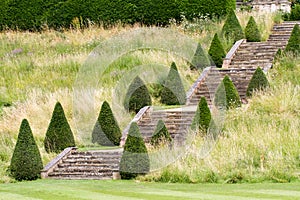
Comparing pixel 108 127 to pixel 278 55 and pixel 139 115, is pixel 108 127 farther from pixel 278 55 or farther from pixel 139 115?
pixel 278 55

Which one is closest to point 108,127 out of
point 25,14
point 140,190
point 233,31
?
point 140,190

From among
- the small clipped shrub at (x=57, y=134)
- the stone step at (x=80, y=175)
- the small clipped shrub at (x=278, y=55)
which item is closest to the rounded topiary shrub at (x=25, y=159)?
the stone step at (x=80, y=175)

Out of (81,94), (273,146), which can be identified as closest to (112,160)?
(273,146)

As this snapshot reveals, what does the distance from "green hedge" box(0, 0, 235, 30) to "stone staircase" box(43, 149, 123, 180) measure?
14.1 metres

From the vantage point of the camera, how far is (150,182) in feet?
47.2

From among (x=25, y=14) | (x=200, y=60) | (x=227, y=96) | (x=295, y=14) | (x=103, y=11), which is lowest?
(x=227, y=96)

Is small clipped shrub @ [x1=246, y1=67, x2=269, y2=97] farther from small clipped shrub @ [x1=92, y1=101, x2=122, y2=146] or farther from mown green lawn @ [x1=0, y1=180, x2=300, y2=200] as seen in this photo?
mown green lawn @ [x1=0, y1=180, x2=300, y2=200]

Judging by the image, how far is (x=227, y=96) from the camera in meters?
20.1

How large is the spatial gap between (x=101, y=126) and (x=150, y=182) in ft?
15.5

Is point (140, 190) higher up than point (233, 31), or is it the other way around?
point (233, 31)

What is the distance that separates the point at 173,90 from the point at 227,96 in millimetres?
2392

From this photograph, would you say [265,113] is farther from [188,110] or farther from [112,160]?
[112,160]

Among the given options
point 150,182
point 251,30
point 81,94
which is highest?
point 251,30

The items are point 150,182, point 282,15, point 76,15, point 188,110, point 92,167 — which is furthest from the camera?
point 76,15
